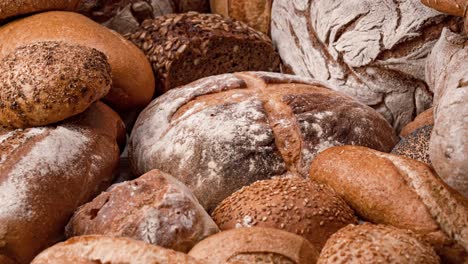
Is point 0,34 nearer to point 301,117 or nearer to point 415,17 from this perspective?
point 301,117

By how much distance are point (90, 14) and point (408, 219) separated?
1.41 meters

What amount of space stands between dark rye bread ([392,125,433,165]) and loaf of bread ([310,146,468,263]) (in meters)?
0.20

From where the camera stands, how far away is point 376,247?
1043mm

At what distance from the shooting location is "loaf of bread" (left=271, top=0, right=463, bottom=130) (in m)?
1.83

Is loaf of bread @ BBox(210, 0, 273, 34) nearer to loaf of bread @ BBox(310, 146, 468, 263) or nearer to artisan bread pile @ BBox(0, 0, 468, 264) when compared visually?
artisan bread pile @ BBox(0, 0, 468, 264)

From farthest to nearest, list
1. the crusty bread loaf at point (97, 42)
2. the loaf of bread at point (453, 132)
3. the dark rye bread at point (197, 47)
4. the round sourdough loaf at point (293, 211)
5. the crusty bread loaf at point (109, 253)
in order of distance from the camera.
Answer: the dark rye bread at point (197, 47), the crusty bread loaf at point (97, 42), the round sourdough loaf at point (293, 211), the loaf of bread at point (453, 132), the crusty bread loaf at point (109, 253)

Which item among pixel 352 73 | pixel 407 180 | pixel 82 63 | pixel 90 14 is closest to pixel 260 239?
pixel 407 180

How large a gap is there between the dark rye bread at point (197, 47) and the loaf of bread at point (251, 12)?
19 centimetres

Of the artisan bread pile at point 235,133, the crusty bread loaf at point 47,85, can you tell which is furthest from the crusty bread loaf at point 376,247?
the crusty bread loaf at point 47,85

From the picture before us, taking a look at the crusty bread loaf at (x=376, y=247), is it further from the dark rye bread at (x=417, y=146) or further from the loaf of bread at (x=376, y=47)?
the loaf of bread at (x=376, y=47)

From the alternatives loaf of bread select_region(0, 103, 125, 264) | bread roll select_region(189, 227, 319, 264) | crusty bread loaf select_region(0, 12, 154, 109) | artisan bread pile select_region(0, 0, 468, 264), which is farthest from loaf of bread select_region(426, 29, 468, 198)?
crusty bread loaf select_region(0, 12, 154, 109)

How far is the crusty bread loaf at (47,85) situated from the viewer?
58.5 inches

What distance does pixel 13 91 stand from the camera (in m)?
1.50

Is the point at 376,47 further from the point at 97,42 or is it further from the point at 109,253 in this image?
the point at 109,253
